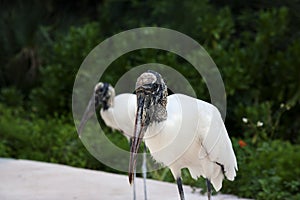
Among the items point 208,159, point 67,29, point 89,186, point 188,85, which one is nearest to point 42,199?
point 89,186

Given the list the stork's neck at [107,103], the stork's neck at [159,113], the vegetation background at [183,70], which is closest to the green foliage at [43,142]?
the vegetation background at [183,70]

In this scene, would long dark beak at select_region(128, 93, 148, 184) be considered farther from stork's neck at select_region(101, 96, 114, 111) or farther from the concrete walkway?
stork's neck at select_region(101, 96, 114, 111)

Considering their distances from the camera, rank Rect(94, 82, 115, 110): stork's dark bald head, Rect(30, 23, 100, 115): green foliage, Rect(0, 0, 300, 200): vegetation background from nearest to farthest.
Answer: Rect(0, 0, 300, 200): vegetation background < Rect(94, 82, 115, 110): stork's dark bald head < Rect(30, 23, 100, 115): green foliage

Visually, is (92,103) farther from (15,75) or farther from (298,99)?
(15,75)

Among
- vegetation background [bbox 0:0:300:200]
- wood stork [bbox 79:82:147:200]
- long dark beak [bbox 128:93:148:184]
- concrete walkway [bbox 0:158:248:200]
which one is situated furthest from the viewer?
vegetation background [bbox 0:0:300:200]

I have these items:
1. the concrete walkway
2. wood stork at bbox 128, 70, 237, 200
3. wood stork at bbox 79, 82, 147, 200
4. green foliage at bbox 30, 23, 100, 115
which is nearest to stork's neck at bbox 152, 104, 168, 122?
wood stork at bbox 128, 70, 237, 200

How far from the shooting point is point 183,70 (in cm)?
939

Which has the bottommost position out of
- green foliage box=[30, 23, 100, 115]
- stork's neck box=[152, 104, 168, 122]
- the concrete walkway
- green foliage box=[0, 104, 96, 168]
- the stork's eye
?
the concrete walkway

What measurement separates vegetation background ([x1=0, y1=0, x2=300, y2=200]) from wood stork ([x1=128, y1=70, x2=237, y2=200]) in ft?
4.59

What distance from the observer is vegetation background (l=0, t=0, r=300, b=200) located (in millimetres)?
7379

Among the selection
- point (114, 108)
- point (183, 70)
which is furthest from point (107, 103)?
point (183, 70)

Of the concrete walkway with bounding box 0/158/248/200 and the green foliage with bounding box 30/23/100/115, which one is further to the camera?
the green foliage with bounding box 30/23/100/115

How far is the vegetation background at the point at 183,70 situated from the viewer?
7.38 m

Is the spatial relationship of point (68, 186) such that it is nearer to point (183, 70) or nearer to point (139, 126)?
point (139, 126)
